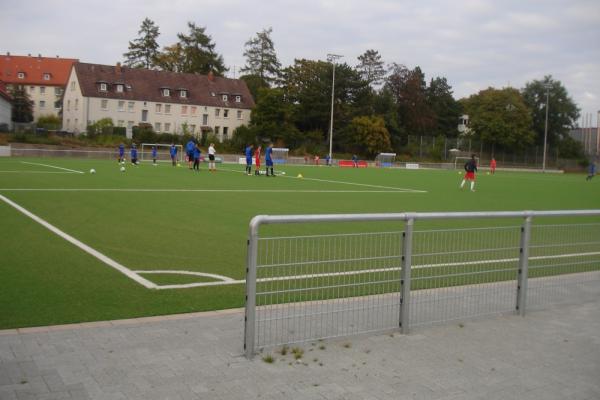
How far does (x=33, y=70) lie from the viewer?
107 m

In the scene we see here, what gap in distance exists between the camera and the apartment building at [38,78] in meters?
106

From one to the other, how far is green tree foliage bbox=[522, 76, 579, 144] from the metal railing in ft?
322

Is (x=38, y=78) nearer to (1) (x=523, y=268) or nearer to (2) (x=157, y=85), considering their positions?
(2) (x=157, y=85)

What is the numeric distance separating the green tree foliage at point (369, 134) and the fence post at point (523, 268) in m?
74.5

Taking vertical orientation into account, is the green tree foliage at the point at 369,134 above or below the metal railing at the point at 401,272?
above

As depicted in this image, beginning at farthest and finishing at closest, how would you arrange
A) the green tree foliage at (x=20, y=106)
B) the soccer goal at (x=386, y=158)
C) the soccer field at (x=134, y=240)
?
the green tree foliage at (x=20, y=106)
the soccer goal at (x=386, y=158)
the soccer field at (x=134, y=240)

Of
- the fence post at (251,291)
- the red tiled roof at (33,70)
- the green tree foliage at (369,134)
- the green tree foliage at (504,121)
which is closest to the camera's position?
the fence post at (251,291)

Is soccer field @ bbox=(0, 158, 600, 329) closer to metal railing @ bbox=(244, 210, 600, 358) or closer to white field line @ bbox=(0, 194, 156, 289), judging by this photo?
white field line @ bbox=(0, 194, 156, 289)

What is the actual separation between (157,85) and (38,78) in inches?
1299

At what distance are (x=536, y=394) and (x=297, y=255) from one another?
7.66 ft

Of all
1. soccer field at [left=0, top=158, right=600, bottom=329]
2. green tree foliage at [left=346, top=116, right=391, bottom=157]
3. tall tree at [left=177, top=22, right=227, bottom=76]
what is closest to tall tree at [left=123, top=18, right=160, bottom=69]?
tall tree at [left=177, top=22, right=227, bottom=76]

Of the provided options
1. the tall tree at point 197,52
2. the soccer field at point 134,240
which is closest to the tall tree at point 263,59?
the tall tree at point 197,52

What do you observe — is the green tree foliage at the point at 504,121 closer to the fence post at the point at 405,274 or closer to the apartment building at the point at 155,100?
the apartment building at the point at 155,100

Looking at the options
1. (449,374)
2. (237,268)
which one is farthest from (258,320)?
(237,268)
